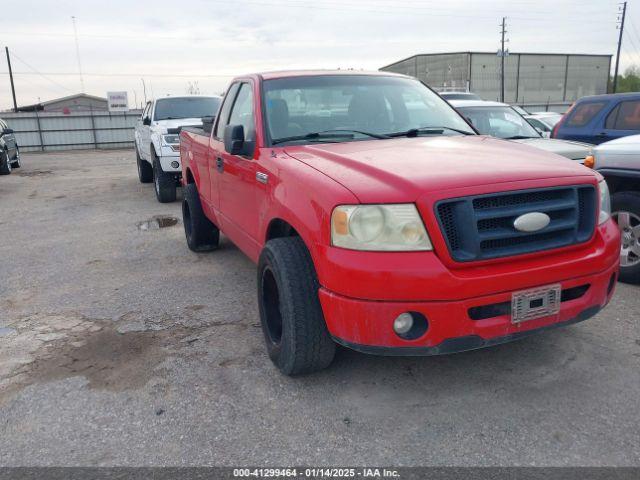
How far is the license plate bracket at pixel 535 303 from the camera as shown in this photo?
2646 mm

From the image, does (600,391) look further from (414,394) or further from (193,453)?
(193,453)

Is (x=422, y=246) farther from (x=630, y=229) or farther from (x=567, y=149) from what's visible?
(x=567, y=149)

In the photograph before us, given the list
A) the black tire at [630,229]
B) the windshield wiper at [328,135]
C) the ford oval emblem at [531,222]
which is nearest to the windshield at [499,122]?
the black tire at [630,229]

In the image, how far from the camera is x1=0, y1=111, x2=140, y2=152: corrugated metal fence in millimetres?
27125

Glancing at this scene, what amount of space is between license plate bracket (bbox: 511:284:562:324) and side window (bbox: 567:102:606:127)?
5.48m

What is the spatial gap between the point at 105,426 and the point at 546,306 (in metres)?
2.30

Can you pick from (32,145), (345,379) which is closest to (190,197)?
(345,379)

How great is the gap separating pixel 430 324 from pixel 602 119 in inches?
232

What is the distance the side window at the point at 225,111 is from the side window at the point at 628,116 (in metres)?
5.01

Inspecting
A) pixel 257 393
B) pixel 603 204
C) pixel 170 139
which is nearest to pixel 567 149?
pixel 603 204

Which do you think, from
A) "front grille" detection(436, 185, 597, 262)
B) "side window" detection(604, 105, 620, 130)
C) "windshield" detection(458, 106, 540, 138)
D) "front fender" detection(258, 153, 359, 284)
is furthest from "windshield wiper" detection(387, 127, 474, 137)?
"side window" detection(604, 105, 620, 130)

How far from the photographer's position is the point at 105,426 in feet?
9.19

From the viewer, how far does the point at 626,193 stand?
4668mm

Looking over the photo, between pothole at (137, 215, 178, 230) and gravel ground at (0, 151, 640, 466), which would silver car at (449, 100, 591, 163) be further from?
pothole at (137, 215, 178, 230)
